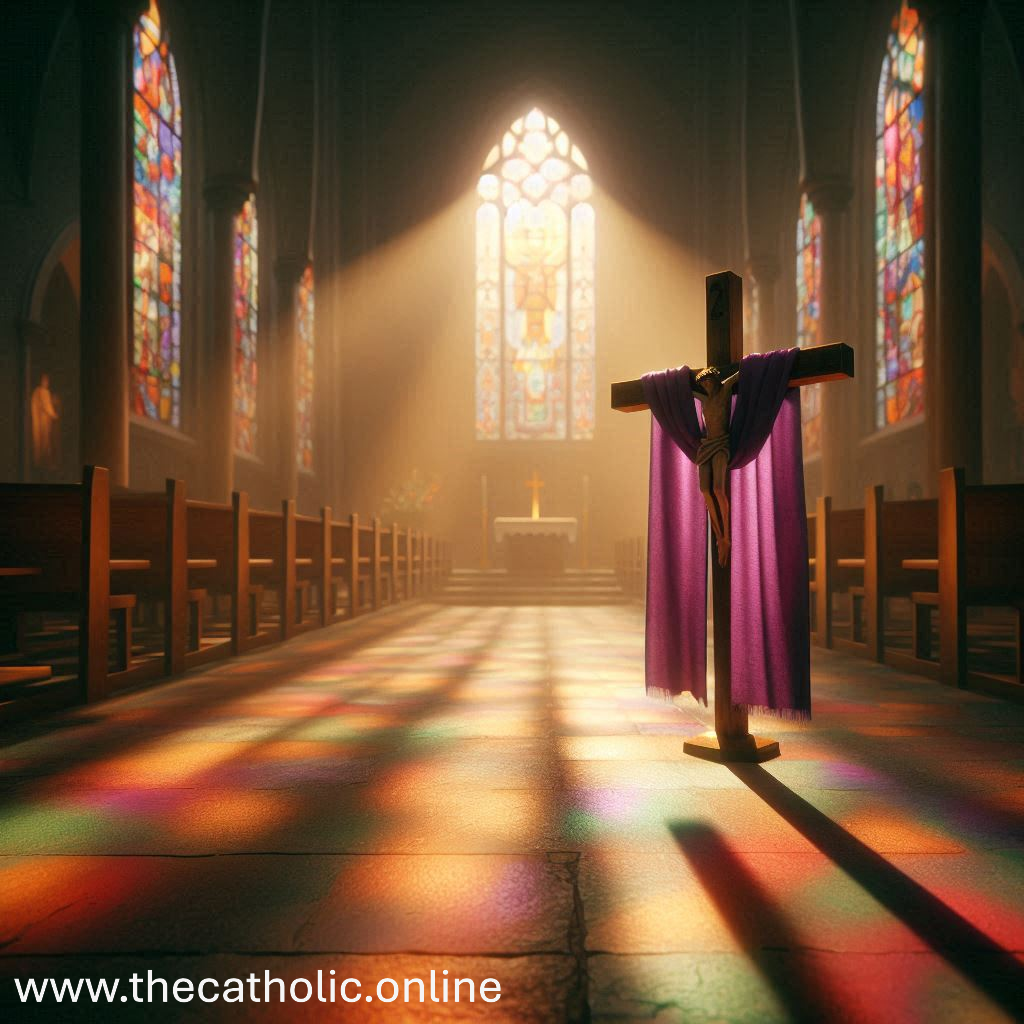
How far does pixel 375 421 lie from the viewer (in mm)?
17438

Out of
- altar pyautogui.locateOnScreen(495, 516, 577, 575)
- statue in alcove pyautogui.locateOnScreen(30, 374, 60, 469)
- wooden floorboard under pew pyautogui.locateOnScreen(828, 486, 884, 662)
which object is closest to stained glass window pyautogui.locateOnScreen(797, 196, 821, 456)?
altar pyautogui.locateOnScreen(495, 516, 577, 575)

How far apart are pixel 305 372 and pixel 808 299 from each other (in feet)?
30.0

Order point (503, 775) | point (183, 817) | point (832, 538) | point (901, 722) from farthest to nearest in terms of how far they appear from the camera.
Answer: point (832, 538) < point (901, 722) < point (503, 775) < point (183, 817)

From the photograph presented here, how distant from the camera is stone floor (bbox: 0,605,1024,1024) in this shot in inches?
45.3

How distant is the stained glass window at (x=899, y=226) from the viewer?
33.8 ft

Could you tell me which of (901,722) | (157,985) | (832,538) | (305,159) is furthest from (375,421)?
(157,985)

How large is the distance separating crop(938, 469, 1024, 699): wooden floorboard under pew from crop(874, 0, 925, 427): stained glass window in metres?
7.10

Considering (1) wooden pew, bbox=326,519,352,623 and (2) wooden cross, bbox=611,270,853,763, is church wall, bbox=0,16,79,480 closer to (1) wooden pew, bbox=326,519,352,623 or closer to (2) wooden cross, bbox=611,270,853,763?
(1) wooden pew, bbox=326,519,352,623

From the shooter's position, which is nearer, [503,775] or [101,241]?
[503,775]

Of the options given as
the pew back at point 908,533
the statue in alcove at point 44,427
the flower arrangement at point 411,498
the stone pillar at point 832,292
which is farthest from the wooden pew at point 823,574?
the flower arrangement at point 411,498

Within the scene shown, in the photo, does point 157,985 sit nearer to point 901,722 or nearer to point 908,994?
point 908,994

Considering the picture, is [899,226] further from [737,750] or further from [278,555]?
[737,750]

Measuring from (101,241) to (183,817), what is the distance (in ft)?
20.2

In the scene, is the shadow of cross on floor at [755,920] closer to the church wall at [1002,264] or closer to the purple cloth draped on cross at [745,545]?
the purple cloth draped on cross at [745,545]
